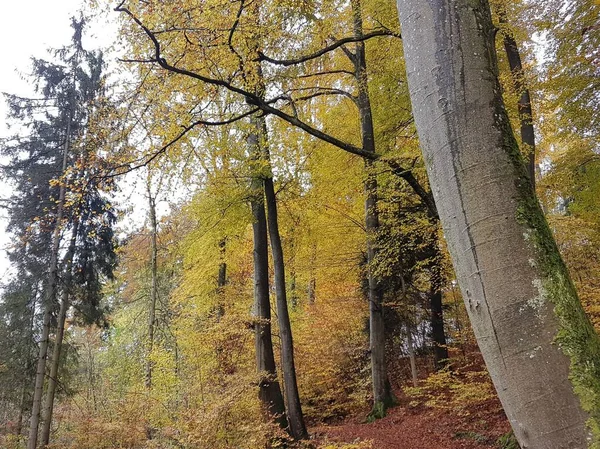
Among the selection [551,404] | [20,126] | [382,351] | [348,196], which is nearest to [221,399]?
[382,351]

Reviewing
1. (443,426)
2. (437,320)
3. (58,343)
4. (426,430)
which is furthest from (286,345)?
(58,343)

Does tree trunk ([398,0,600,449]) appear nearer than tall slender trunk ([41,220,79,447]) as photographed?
Yes

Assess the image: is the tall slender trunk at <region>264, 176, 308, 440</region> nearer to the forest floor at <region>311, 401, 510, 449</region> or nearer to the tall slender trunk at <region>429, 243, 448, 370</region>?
the forest floor at <region>311, 401, 510, 449</region>

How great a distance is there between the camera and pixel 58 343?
36.2 feet

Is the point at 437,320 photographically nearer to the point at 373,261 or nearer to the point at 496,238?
the point at 373,261

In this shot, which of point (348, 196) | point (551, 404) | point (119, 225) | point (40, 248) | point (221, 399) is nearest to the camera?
point (551, 404)

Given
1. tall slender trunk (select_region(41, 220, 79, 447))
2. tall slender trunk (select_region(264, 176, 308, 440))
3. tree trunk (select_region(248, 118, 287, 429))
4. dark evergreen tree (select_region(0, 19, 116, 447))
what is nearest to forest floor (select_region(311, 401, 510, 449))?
tall slender trunk (select_region(264, 176, 308, 440))

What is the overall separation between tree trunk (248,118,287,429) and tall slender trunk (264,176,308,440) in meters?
0.19

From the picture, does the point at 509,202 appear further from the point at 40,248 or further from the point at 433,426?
the point at 40,248

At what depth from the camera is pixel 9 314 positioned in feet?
41.4

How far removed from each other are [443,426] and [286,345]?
3.36 m

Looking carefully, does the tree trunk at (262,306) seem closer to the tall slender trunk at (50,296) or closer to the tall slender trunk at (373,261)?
the tall slender trunk at (373,261)

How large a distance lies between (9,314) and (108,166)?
431 inches

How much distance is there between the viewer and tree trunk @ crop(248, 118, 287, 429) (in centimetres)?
784
